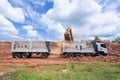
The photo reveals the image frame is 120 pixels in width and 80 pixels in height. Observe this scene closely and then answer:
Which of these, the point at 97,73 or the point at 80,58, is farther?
the point at 80,58

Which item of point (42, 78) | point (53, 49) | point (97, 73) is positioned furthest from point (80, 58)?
point (42, 78)

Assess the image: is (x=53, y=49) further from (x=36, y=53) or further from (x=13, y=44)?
(x=13, y=44)

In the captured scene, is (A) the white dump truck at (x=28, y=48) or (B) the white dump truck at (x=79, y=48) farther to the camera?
(B) the white dump truck at (x=79, y=48)

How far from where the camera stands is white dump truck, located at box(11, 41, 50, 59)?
31.9 metres

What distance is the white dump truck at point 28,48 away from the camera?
31.9 meters

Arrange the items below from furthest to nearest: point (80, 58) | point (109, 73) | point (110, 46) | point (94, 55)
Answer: point (110, 46), point (94, 55), point (80, 58), point (109, 73)

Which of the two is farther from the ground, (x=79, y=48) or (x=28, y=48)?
(x=28, y=48)

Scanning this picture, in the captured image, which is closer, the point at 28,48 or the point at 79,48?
the point at 28,48

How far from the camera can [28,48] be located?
3192cm

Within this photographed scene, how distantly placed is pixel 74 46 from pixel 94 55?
3250 mm

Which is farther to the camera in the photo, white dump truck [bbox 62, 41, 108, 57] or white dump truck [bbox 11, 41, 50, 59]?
white dump truck [bbox 62, 41, 108, 57]

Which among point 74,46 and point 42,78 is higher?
point 74,46

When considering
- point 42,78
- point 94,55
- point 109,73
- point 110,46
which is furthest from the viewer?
point 110,46

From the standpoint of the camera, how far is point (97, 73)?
56.6 feet
